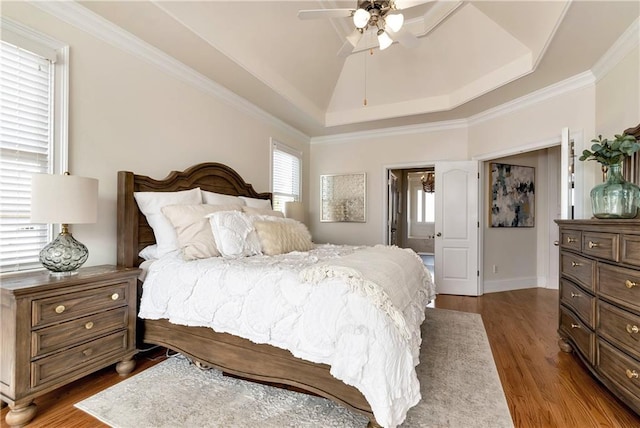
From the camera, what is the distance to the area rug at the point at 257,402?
1658 millimetres

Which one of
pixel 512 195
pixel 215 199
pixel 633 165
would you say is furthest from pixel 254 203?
pixel 512 195

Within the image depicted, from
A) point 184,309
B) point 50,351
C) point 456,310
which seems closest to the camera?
point 50,351

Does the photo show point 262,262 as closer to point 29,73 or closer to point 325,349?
point 325,349

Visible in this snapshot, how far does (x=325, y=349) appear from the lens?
154cm

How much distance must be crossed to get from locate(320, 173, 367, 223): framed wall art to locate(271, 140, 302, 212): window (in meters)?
0.56

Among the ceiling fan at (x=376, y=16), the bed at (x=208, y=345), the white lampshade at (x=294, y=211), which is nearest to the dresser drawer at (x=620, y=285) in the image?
the bed at (x=208, y=345)

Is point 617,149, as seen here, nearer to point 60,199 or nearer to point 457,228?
point 457,228

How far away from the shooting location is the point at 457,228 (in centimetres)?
463

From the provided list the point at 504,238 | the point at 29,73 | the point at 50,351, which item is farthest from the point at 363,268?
the point at 504,238

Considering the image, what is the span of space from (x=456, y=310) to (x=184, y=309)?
10.5ft

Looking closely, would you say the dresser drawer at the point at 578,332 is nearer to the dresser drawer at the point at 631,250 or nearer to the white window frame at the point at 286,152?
the dresser drawer at the point at 631,250

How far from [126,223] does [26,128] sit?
88 cm

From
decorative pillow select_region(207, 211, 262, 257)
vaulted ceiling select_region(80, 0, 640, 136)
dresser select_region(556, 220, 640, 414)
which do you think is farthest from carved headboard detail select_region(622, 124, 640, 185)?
decorative pillow select_region(207, 211, 262, 257)

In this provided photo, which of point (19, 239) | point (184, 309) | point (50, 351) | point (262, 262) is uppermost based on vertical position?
point (19, 239)
